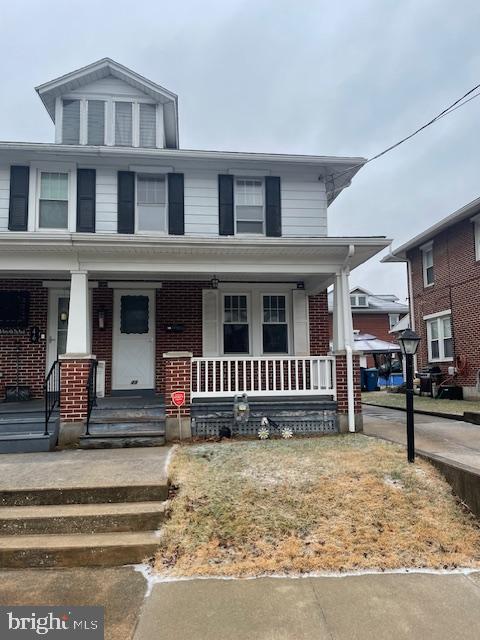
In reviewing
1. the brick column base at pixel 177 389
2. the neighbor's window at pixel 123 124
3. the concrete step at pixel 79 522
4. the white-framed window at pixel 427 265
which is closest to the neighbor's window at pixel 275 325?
the brick column base at pixel 177 389

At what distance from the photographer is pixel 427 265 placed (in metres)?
15.6

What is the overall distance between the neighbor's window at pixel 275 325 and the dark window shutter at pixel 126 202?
128 inches

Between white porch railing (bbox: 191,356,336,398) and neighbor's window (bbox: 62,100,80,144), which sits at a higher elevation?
neighbor's window (bbox: 62,100,80,144)

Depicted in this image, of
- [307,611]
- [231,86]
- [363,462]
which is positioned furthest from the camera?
[231,86]

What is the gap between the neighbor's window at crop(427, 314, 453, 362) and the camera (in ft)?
47.1

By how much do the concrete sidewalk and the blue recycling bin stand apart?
16468 mm

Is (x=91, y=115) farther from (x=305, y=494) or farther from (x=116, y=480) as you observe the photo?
(x=305, y=494)

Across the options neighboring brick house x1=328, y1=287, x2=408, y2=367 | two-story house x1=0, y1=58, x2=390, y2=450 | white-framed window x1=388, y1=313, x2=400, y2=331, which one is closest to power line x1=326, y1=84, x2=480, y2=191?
two-story house x1=0, y1=58, x2=390, y2=450

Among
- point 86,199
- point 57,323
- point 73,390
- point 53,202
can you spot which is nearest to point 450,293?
point 86,199

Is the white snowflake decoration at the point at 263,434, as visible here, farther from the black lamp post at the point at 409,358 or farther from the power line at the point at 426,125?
the power line at the point at 426,125

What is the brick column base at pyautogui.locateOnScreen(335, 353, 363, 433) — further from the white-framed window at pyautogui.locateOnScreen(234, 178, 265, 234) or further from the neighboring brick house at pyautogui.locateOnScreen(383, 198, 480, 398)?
the neighboring brick house at pyautogui.locateOnScreen(383, 198, 480, 398)

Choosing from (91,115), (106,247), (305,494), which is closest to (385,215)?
(91,115)

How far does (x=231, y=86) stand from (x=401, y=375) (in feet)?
50.1

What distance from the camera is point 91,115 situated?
10047 millimetres
